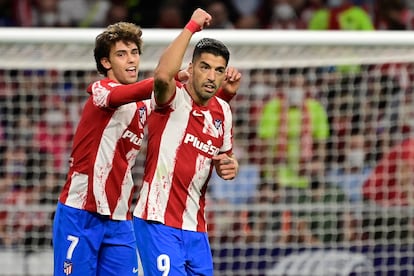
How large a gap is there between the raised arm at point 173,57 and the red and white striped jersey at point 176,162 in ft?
0.90

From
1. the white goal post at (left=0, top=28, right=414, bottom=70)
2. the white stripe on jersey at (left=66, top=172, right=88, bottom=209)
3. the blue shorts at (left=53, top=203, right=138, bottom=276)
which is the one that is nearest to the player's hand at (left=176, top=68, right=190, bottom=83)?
the white stripe on jersey at (left=66, top=172, right=88, bottom=209)

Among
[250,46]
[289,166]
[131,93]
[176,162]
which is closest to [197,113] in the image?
[176,162]

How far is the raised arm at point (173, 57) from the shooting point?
499 centimetres

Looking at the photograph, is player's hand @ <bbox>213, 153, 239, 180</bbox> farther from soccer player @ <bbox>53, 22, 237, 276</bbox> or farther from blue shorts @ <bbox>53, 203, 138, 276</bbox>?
blue shorts @ <bbox>53, 203, 138, 276</bbox>

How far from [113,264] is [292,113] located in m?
3.31

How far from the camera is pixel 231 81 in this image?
571cm

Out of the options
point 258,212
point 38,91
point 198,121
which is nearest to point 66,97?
point 38,91

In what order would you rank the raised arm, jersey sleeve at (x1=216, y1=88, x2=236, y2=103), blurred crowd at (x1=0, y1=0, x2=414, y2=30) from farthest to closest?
blurred crowd at (x1=0, y1=0, x2=414, y2=30), jersey sleeve at (x1=216, y1=88, x2=236, y2=103), the raised arm

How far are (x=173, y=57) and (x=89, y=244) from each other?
136 cm

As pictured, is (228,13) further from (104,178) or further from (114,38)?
(104,178)

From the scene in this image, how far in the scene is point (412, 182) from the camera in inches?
344

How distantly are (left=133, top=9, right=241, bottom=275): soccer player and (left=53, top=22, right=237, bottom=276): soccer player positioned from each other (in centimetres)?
33

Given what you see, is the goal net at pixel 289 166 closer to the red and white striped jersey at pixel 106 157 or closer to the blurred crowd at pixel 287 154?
the blurred crowd at pixel 287 154

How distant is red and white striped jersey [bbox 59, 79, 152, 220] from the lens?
18.9 feet
